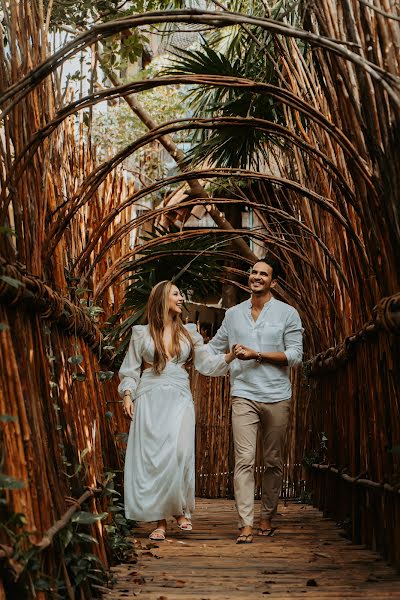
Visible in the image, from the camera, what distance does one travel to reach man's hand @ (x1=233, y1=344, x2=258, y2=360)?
554cm

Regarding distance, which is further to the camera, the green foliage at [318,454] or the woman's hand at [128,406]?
the green foliage at [318,454]

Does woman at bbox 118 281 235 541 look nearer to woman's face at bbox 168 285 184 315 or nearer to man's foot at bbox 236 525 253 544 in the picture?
woman's face at bbox 168 285 184 315

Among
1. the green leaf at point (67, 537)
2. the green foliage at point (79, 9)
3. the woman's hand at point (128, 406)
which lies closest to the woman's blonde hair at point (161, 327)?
the woman's hand at point (128, 406)

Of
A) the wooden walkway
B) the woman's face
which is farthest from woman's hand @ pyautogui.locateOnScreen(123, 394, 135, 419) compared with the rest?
the wooden walkway

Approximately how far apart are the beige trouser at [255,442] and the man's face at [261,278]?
670mm

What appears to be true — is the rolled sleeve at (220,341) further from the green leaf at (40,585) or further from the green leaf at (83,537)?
the green leaf at (40,585)

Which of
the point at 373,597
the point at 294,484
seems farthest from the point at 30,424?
the point at 294,484

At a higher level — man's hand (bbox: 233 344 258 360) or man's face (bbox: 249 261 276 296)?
man's face (bbox: 249 261 276 296)

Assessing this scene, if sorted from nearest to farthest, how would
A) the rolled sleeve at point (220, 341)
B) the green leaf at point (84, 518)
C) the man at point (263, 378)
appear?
the green leaf at point (84, 518) → the man at point (263, 378) → the rolled sleeve at point (220, 341)

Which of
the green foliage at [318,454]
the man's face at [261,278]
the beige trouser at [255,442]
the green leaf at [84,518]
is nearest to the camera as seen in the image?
the green leaf at [84,518]

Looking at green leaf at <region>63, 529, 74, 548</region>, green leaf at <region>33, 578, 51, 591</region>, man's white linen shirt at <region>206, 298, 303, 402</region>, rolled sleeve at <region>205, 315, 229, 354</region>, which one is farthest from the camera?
rolled sleeve at <region>205, 315, 229, 354</region>

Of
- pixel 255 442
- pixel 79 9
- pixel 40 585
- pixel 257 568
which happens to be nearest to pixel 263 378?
pixel 255 442

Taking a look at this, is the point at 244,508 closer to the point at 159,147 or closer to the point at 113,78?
the point at 113,78

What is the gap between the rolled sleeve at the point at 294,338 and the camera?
18.8 feet
